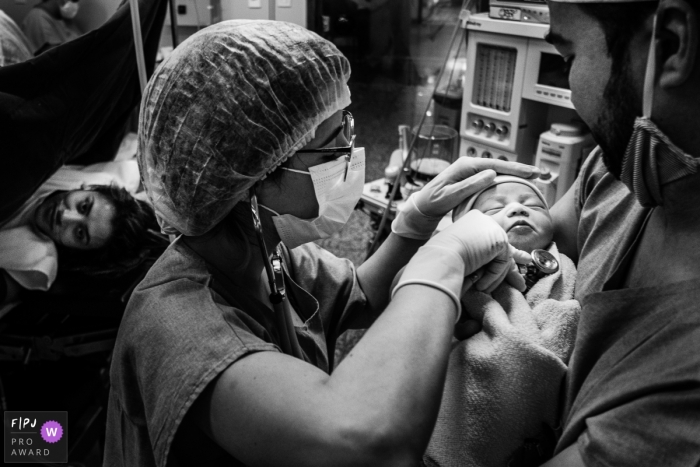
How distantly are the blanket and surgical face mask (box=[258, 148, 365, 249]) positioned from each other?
1.21 feet

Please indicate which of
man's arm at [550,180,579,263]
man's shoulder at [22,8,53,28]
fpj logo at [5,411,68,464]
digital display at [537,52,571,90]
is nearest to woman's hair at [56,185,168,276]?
fpj logo at [5,411,68,464]

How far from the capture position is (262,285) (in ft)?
4.39

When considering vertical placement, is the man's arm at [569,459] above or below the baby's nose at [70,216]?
above

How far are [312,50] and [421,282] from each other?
0.51 m

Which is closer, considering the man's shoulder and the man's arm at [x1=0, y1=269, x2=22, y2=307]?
the man's arm at [x1=0, y1=269, x2=22, y2=307]

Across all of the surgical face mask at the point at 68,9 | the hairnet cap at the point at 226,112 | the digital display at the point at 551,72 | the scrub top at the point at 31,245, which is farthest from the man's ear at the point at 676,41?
the surgical face mask at the point at 68,9

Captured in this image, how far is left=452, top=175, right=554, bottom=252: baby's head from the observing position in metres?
1.46

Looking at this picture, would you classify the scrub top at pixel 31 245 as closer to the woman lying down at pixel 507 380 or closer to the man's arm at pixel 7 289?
the man's arm at pixel 7 289

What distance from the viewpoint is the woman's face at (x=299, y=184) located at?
120 cm

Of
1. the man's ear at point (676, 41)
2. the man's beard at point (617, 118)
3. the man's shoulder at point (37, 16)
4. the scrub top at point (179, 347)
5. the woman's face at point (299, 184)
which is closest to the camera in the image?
the man's ear at point (676, 41)

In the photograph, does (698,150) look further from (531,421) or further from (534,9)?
(534,9)

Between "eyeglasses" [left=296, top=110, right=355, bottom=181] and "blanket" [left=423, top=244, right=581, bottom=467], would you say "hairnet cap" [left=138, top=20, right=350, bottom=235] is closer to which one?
"eyeglasses" [left=296, top=110, right=355, bottom=181]

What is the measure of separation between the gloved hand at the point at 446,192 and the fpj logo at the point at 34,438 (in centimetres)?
162

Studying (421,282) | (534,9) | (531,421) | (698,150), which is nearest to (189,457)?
(421,282)
